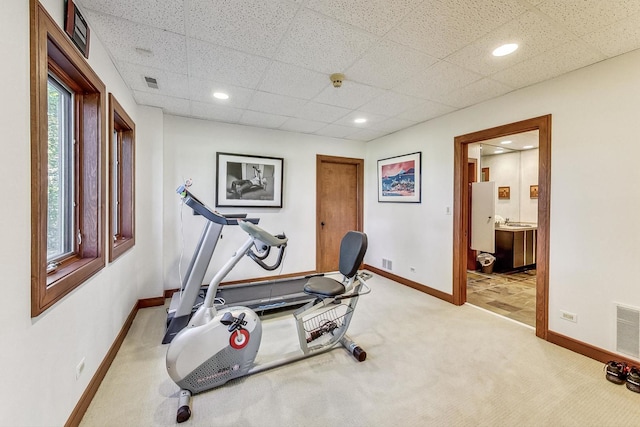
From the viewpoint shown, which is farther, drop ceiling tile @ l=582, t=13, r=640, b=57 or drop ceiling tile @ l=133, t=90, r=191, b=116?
drop ceiling tile @ l=133, t=90, r=191, b=116

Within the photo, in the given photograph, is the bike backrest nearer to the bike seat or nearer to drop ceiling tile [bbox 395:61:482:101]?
the bike seat

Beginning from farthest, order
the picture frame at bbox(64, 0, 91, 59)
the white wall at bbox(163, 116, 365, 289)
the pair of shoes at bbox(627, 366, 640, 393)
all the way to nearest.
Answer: the white wall at bbox(163, 116, 365, 289)
the pair of shoes at bbox(627, 366, 640, 393)
the picture frame at bbox(64, 0, 91, 59)

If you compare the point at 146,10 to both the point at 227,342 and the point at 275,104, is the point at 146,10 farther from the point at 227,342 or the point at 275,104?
the point at 227,342

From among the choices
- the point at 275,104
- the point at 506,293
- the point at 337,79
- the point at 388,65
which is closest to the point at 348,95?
the point at 337,79

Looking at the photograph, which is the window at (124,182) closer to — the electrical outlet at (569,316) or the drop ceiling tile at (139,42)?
the drop ceiling tile at (139,42)

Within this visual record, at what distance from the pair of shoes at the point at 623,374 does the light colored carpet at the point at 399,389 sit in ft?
0.16

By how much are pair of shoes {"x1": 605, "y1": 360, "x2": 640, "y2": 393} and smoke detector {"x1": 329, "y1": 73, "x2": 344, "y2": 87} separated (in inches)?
127

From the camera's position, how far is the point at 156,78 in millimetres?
2658

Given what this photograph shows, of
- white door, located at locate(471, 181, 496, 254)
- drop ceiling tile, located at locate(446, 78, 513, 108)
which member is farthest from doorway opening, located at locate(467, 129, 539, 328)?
drop ceiling tile, located at locate(446, 78, 513, 108)

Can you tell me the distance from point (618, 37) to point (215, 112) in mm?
3958

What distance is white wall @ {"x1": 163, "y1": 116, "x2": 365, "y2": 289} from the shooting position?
3.81 m

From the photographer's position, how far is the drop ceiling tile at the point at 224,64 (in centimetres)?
216

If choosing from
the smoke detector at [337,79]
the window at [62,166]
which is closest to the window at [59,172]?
the window at [62,166]

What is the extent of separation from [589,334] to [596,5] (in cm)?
254
